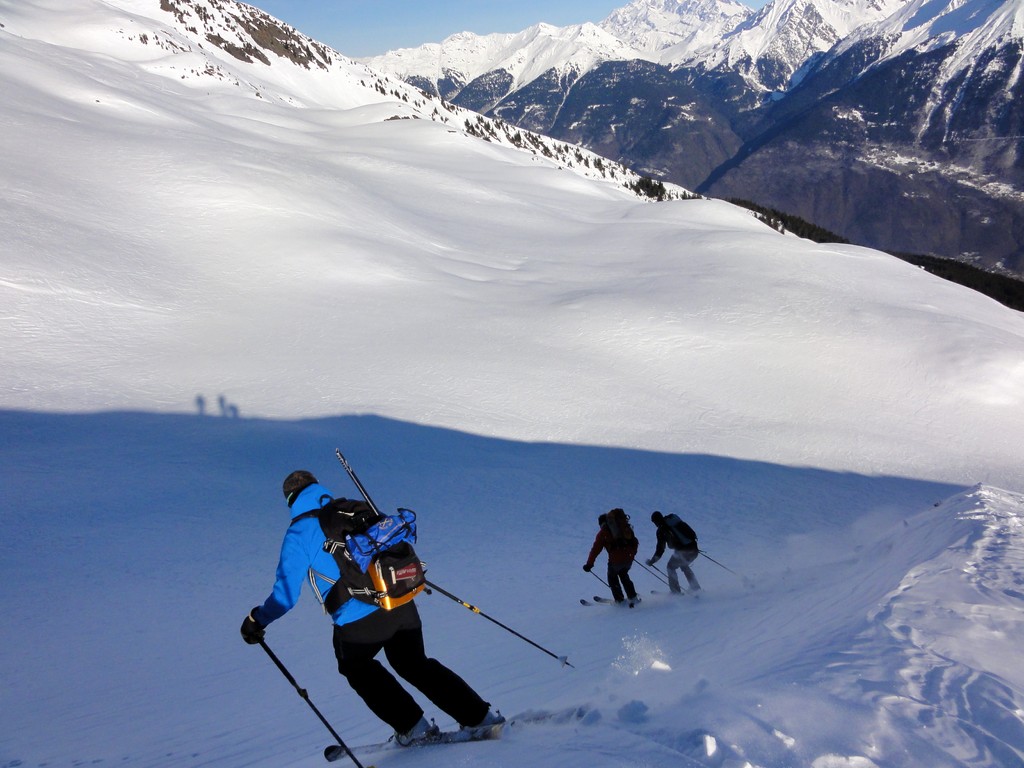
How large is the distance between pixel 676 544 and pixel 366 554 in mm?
6783

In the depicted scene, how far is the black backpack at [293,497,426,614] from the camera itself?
14.2ft

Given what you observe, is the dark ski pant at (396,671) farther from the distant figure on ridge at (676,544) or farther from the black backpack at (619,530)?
the distant figure on ridge at (676,544)

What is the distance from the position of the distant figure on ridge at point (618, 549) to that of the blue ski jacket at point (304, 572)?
5.61 metres

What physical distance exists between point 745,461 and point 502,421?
5760 millimetres

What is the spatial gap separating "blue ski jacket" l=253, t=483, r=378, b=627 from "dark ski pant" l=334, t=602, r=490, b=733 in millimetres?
114

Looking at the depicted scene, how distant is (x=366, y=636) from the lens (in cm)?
455

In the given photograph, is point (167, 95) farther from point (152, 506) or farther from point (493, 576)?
point (493, 576)

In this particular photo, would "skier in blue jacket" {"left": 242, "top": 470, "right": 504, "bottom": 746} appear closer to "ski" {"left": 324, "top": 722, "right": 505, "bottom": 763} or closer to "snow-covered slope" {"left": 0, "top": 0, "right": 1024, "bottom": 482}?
"ski" {"left": 324, "top": 722, "right": 505, "bottom": 763}

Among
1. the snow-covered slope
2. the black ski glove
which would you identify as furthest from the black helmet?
the snow-covered slope

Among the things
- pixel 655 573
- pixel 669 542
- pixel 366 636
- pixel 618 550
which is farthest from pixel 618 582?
pixel 366 636

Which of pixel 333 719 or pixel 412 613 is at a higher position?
Answer: pixel 412 613

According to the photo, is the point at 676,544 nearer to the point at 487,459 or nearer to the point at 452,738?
the point at 487,459

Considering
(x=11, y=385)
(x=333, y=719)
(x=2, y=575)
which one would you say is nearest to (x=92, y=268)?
(x=11, y=385)

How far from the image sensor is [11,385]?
45.3 ft
